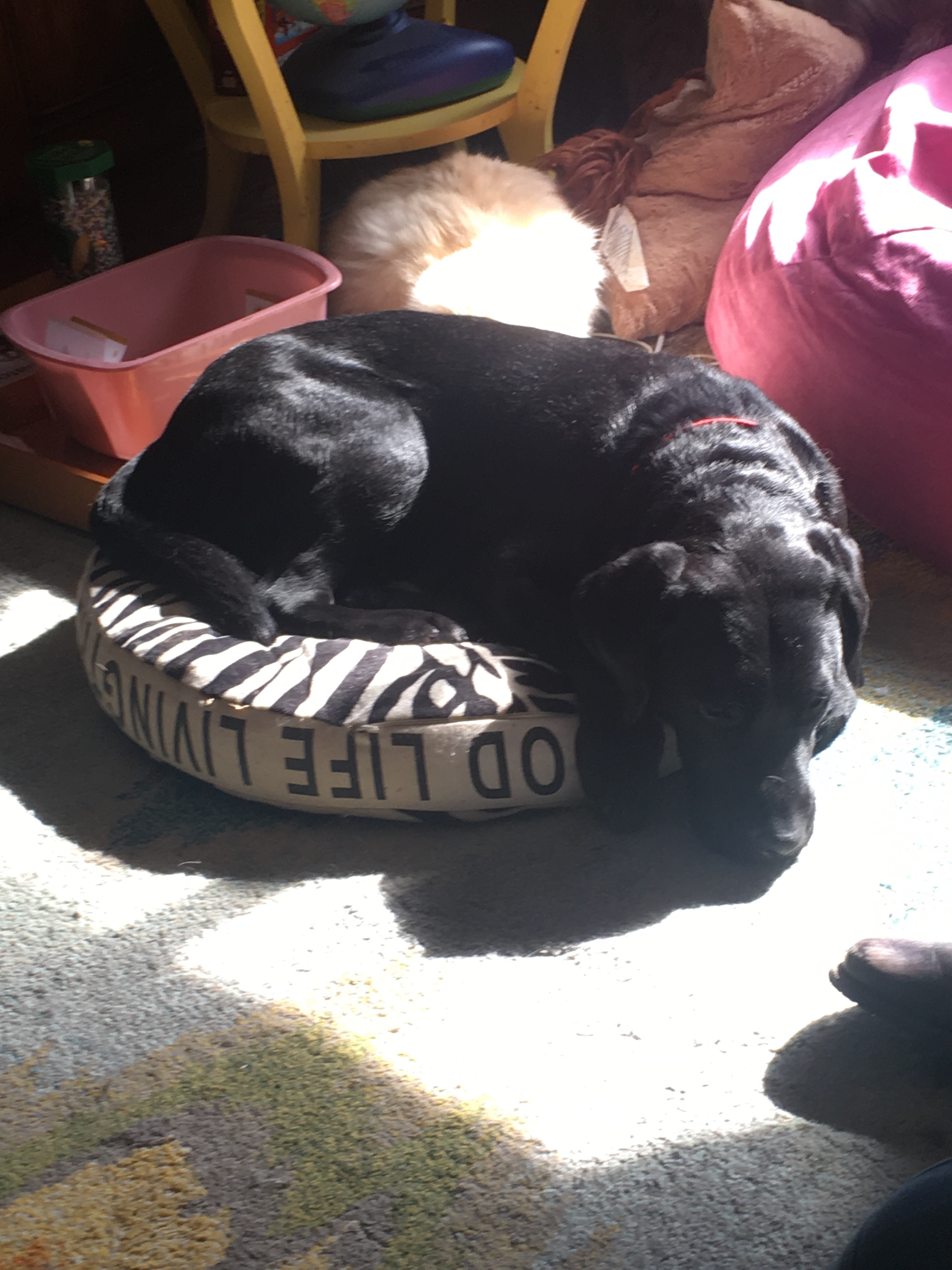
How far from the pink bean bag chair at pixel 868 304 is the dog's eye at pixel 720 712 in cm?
69

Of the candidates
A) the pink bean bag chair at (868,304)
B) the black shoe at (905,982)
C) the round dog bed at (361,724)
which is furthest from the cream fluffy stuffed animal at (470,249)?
the black shoe at (905,982)

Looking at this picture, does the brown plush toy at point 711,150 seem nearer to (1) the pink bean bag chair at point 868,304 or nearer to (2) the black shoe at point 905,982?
(1) the pink bean bag chair at point 868,304

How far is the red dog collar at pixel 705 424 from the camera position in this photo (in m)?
1.45

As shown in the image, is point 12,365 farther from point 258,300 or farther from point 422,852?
point 422,852

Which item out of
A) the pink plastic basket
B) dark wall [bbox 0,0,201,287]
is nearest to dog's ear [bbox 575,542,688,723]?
the pink plastic basket

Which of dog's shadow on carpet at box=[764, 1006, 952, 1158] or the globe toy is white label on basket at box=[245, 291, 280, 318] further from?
dog's shadow on carpet at box=[764, 1006, 952, 1158]

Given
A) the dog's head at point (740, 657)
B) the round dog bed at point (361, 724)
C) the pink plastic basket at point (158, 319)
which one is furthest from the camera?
the pink plastic basket at point (158, 319)

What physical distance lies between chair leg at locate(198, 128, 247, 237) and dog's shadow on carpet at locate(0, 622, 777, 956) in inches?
70.9

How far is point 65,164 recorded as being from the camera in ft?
7.86

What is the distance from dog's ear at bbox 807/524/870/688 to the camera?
4.17ft

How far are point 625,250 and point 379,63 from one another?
72cm

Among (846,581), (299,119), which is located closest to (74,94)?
(299,119)

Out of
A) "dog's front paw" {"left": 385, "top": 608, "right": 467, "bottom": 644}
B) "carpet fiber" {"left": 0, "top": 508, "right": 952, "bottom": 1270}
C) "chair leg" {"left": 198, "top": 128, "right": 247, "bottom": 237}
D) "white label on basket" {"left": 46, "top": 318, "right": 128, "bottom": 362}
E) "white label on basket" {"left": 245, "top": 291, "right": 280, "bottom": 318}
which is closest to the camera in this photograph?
"carpet fiber" {"left": 0, "top": 508, "right": 952, "bottom": 1270}

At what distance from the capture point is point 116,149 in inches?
124
